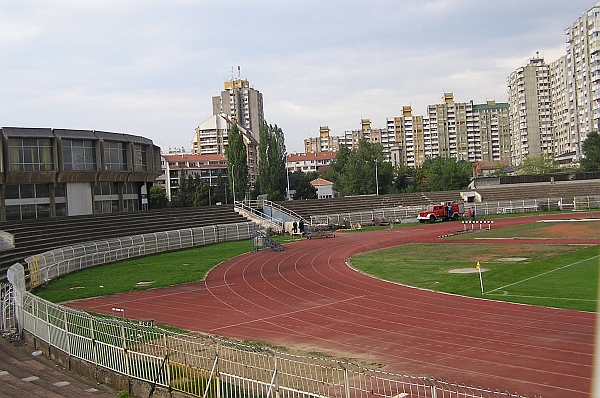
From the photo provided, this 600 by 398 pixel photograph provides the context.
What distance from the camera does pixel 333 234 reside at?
48.8m

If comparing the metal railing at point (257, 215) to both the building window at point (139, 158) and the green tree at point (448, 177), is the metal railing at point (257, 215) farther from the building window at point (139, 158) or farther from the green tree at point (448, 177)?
the green tree at point (448, 177)

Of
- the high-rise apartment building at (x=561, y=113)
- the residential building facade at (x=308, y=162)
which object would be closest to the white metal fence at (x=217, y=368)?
the high-rise apartment building at (x=561, y=113)

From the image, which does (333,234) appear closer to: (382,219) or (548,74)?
(382,219)

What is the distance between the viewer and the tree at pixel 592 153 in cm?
9724

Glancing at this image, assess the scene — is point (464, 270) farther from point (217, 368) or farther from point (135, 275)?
point (217, 368)

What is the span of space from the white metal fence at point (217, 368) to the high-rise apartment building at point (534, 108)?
137556mm

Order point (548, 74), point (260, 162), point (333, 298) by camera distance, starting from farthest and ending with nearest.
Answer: point (548, 74) < point (260, 162) < point (333, 298)

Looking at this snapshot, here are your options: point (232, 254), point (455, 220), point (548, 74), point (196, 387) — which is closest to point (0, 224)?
point (232, 254)

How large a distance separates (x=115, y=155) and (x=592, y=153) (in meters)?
81.4

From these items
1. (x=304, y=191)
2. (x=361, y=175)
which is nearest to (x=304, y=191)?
(x=304, y=191)

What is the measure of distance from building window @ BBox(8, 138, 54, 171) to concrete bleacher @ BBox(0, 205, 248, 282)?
169 inches

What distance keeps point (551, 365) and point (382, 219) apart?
45.5m

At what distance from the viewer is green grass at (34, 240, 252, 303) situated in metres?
25.5

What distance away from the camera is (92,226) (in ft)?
134
